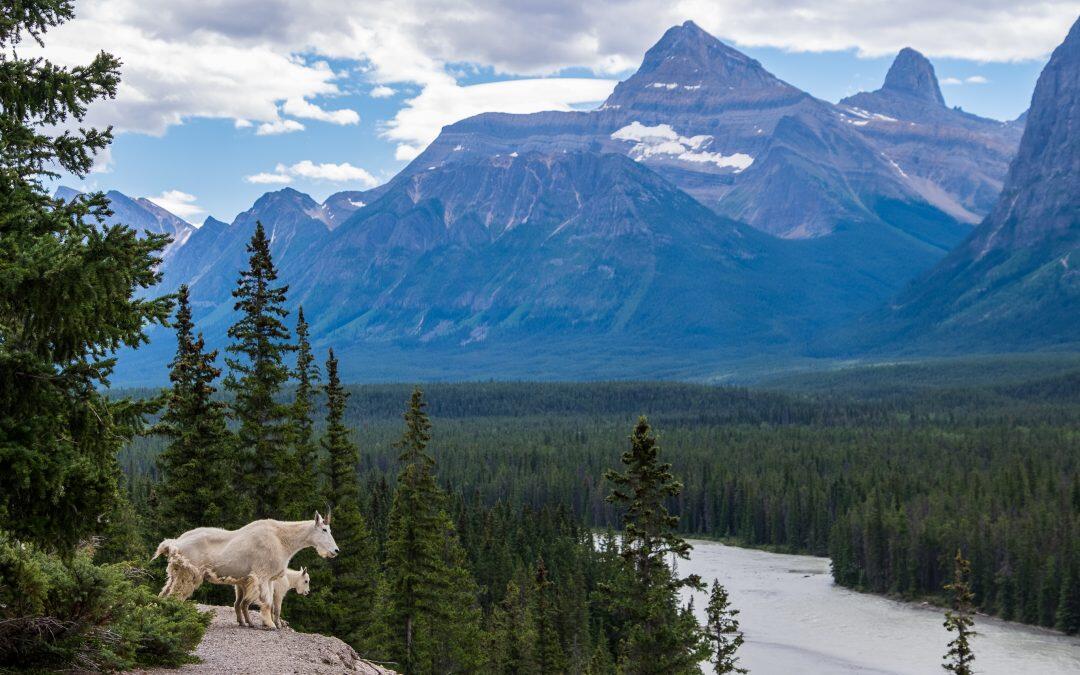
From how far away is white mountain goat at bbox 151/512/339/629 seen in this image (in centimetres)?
2327

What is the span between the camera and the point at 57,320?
15.3 metres

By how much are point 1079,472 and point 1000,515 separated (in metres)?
23.8

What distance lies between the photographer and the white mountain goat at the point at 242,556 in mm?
23266

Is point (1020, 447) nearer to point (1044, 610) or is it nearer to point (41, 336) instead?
point (1044, 610)

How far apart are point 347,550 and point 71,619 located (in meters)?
27.8

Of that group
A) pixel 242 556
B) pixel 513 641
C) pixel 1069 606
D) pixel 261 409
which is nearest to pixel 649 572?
pixel 242 556

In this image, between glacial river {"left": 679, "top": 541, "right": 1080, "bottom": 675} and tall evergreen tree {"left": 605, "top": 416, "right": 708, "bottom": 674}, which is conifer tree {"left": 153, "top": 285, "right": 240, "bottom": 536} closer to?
tall evergreen tree {"left": 605, "top": 416, "right": 708, "bottom": 674}

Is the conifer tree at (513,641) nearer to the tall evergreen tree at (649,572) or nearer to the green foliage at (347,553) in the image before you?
the green foliage at (347,553)

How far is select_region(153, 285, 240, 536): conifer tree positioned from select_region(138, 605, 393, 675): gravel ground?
13.5 metres

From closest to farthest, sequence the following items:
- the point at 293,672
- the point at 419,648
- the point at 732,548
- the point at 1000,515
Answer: the point at 293,672 → the point at 419,648 → the point at 1000,515 → the point at 732,548

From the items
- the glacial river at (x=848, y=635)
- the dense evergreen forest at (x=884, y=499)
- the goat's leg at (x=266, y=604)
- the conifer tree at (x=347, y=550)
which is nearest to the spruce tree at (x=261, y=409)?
the conifer tree at (x=347, y=550)

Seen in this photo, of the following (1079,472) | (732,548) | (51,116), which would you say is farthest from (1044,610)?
(51,116)

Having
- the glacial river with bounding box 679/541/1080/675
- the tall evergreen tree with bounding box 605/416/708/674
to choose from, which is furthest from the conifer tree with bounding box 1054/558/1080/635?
the tall evergreen tree with bounding box 605/416/708/674

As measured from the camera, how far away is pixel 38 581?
15914 mm
